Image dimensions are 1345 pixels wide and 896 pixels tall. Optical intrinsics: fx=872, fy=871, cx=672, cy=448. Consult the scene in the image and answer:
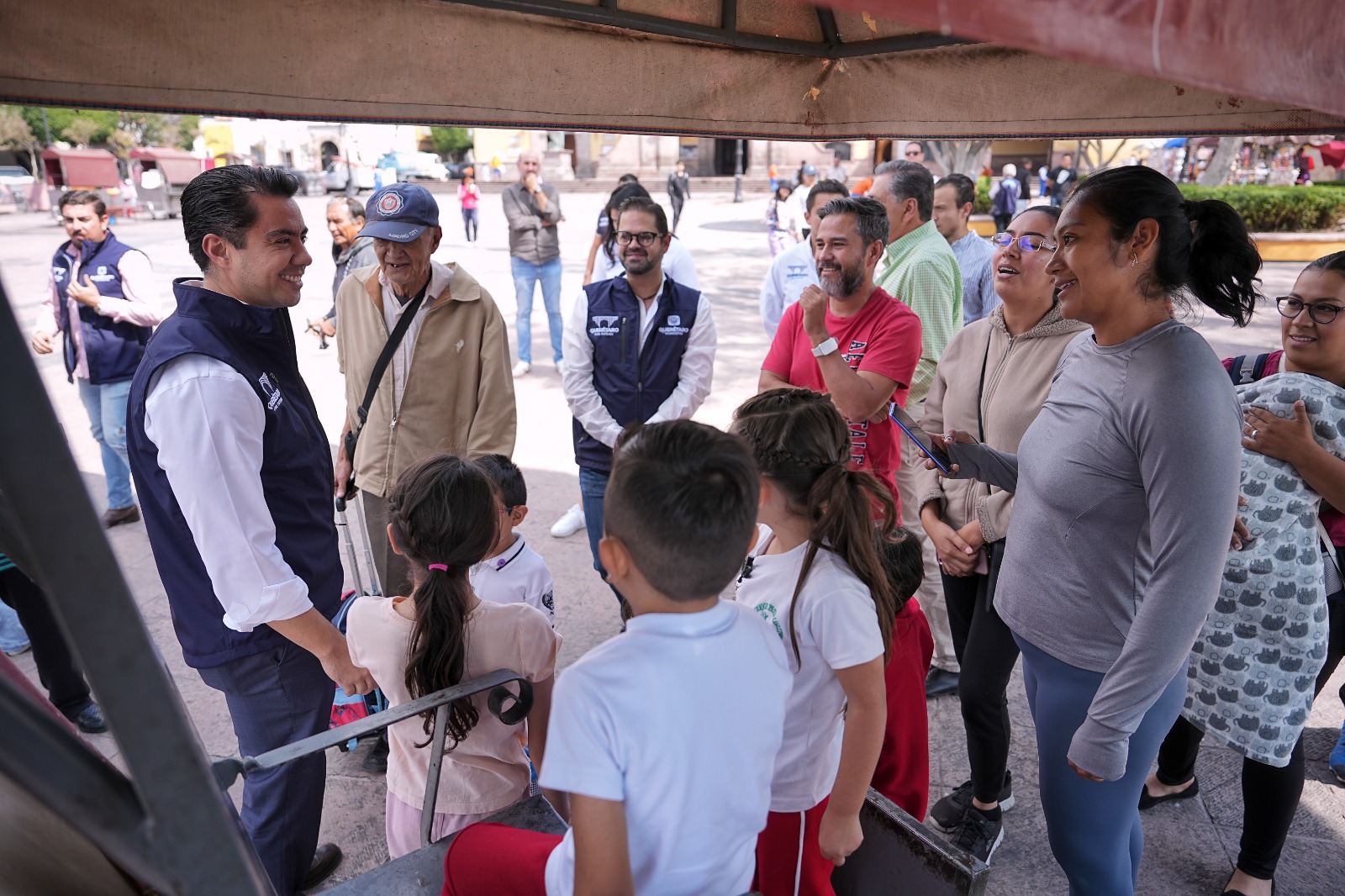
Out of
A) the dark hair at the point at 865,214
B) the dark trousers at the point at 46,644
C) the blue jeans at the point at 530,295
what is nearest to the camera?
the dark hair at the point at 865,214

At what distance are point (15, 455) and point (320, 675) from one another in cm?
169

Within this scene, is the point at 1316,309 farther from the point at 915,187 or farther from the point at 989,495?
the point at 915,187

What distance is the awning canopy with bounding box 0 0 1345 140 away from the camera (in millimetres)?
2117

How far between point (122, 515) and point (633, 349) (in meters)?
3.79

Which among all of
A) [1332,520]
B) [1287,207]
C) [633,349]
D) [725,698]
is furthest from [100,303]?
[1287,207]

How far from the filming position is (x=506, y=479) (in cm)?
260

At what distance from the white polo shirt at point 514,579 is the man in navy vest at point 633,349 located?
0.98 meters

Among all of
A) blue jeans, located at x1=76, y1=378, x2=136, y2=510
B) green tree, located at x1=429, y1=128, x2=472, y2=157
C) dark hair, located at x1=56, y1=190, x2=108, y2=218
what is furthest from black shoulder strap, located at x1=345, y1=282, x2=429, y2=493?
green tree, located at x1=429, y1=128, x2=472, y2=157

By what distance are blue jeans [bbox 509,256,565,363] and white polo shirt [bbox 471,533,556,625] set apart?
628 cm

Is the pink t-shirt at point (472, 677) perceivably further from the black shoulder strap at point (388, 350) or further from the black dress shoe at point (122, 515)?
the black dress shoe at point (122, 515)

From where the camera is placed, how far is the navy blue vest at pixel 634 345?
12.2ft

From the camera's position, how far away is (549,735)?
4.04ft

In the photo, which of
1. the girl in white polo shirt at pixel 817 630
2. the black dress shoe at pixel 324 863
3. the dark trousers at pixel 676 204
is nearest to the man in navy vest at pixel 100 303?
the black dress shoe at pixel 324 863

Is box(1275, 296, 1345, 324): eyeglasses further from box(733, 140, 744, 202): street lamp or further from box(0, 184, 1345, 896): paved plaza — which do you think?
box(733, 140, 744, 202): street lamp
